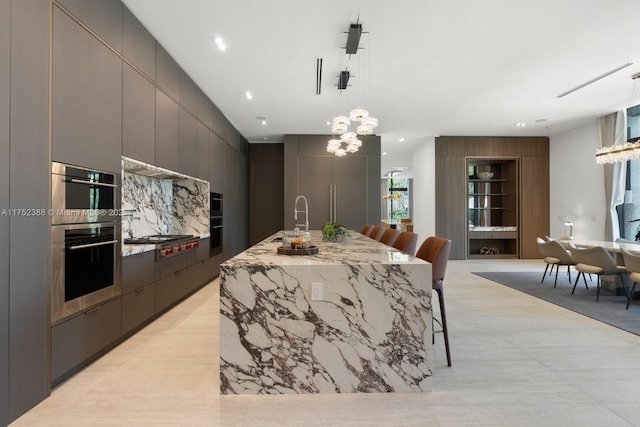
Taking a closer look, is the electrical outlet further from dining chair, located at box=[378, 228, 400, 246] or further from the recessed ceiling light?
the recessed ceiling light

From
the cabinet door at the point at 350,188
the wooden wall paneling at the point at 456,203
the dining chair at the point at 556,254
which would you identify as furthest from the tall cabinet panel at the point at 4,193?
the wooden wall paneling at the point at 456,203

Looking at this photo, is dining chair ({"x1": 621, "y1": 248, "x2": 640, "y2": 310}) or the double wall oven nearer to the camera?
the double wall oven

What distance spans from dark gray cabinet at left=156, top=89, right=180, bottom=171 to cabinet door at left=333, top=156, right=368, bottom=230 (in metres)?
4.20

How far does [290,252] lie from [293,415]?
3.21 feet

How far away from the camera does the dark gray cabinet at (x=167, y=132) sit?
3346mm

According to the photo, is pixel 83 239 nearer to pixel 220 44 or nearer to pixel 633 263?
pixel 220 44

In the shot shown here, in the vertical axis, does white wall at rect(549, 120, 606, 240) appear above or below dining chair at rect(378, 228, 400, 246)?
above

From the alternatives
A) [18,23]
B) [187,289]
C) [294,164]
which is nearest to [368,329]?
[18,23]

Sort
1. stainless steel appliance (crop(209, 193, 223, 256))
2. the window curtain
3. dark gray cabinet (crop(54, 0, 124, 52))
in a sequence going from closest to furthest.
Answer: dark gray cabinet (crop(54, 0, 124, 52)) < stainless steel appliance (crop(209, 193, 223, 256)) < the window curtain

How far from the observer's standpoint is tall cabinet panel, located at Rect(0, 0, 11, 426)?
1.63 meters

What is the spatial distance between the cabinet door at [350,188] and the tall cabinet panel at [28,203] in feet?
19.4

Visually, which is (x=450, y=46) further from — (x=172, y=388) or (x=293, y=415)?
(x=172, y=388)

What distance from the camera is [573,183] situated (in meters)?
7.05

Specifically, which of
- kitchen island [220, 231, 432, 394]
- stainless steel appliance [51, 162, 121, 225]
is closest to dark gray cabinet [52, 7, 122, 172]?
stainless steel appliance [51, 162, 121, 225]
